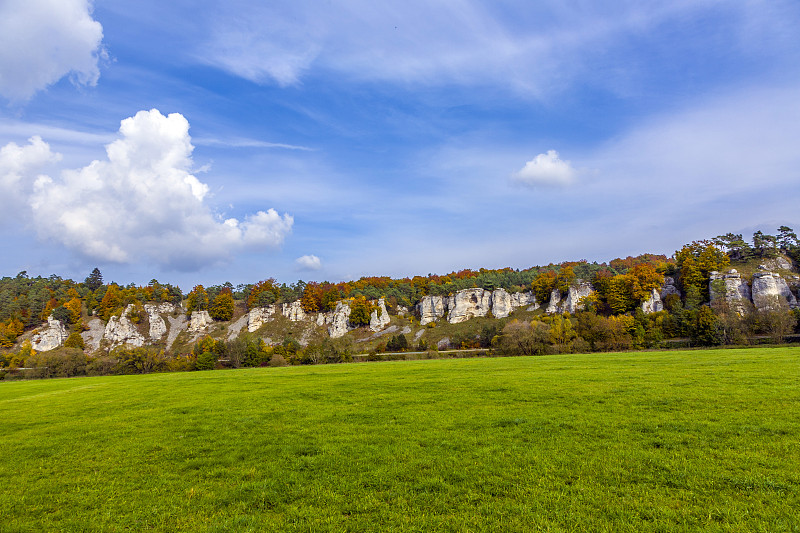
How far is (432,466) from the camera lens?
32.4ft

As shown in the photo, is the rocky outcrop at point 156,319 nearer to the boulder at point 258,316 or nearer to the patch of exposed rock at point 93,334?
the patch of exposed rock at point 93,334

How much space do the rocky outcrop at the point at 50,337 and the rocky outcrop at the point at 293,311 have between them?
74047 millimetres

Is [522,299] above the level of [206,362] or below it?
above

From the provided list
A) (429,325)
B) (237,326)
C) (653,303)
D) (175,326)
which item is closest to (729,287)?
(653,303)

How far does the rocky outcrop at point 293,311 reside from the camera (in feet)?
503

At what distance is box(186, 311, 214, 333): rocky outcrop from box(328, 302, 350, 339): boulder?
4737 centimetres

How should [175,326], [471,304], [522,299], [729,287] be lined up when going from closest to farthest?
1. [729,287]
2. [175,326]
3. [522,299]
4. [471,304]

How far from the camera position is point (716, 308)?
Answer: 80.1 meters

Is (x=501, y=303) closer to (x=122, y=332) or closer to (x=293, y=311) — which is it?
(x=293, y=311)

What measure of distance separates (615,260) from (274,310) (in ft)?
550

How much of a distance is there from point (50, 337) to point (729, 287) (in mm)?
205726

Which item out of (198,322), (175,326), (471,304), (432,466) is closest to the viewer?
(432,466)

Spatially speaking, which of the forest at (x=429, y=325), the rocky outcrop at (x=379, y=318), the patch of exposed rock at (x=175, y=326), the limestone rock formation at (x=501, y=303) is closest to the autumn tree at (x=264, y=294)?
the forest at (x=429, y=325)

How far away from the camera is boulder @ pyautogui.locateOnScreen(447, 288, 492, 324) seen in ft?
508
